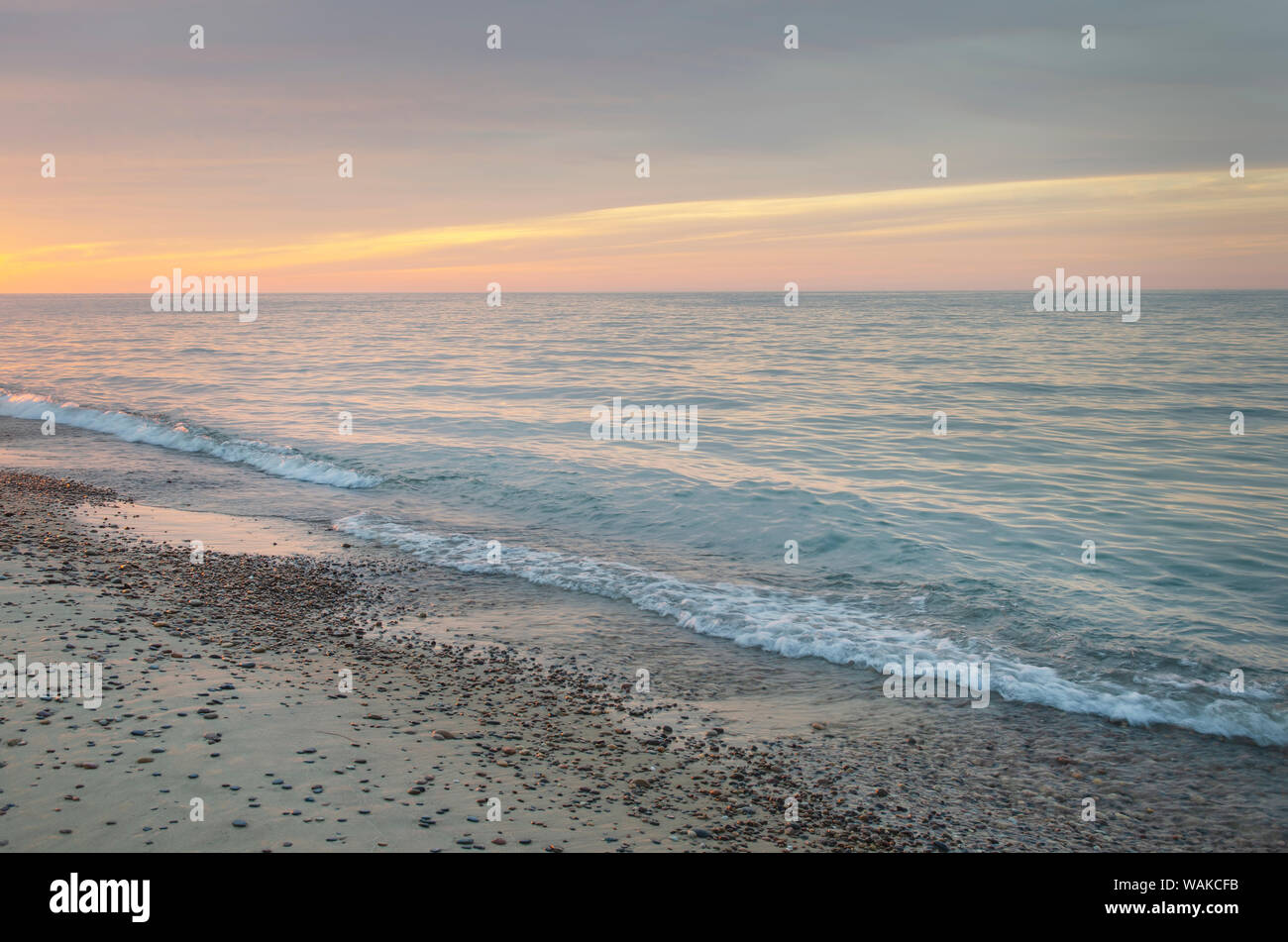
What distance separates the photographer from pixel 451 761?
6.53 metres

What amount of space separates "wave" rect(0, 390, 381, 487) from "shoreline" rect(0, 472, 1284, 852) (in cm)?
969

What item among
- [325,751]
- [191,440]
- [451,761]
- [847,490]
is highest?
[191,440]

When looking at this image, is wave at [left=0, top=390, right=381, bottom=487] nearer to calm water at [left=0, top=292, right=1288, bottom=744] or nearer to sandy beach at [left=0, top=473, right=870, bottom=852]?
calm water at [left=0, top=292, right=1288, bottom=744]

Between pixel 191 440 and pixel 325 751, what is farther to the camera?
pixel 191 440

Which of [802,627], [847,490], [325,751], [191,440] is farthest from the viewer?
[191,440]

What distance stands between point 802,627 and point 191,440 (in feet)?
64.4

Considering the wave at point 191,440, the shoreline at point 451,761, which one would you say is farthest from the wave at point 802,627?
the wave at point 191,440

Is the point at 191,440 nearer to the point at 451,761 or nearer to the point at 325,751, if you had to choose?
the point at 325,751

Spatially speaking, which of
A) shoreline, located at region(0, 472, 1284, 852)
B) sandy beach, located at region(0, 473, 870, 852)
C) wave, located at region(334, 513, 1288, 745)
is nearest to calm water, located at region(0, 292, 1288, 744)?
wave, located at region(334, 513, 1288, 745)

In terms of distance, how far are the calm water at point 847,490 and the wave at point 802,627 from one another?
44 millimetres

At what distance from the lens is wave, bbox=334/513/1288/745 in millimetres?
8117

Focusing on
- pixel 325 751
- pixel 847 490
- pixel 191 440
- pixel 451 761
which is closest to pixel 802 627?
pixel 451 761
